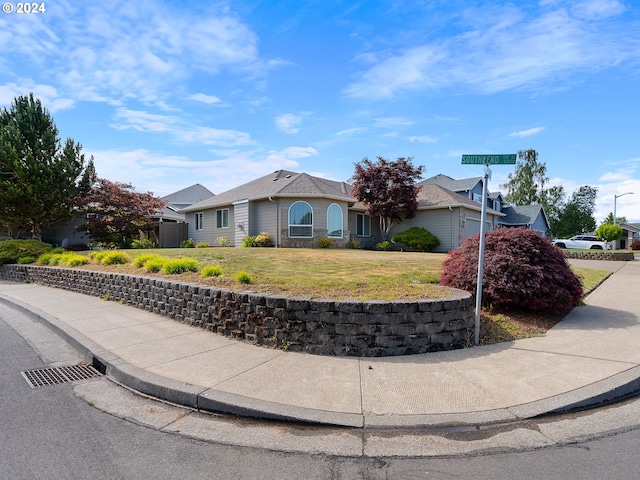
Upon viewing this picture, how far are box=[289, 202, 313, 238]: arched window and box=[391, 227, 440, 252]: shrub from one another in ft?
22.1

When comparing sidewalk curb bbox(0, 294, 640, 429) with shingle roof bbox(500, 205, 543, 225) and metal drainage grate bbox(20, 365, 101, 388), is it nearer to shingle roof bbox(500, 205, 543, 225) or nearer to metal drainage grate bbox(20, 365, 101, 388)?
metal drainage grate bbox(20, 365, 101, 388)

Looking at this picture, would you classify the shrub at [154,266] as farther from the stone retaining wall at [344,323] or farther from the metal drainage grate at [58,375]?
the metal drainage grate at [58,375]

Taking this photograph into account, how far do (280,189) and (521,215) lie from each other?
28.2 m

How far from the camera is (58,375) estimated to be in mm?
4965

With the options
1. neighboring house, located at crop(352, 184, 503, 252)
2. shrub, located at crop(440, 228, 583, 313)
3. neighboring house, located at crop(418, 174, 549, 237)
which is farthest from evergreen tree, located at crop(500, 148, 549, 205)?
shrub, located at crop(440, 228, 583, 313)

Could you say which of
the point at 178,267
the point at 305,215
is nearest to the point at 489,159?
the point at 178,267

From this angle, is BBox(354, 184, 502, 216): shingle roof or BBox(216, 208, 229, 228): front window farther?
BBox(216, 208, 229, 228): front window

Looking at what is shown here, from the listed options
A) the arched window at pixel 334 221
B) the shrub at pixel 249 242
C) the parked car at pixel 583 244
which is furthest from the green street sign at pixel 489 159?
the parked car at pixel 583 244

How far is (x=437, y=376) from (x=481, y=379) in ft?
1.66

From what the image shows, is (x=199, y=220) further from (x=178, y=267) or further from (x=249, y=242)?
(x=178, y=267)

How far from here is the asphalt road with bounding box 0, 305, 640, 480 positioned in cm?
284

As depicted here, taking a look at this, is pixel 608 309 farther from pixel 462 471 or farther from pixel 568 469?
pixel 462 471

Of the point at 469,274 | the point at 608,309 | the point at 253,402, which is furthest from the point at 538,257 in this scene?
the point at 253,402

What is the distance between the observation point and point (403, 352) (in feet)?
17.7
